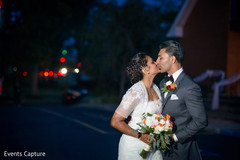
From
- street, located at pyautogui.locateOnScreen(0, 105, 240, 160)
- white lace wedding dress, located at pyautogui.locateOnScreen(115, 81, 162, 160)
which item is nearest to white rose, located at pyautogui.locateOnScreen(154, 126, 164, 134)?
white lace wedding dress, located at pyautogui.locateOnScreen(115, 81, 162, 160)

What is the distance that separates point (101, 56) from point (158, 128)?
79.2ft

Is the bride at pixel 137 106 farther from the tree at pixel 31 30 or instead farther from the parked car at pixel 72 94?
the tree at pixel 31 30

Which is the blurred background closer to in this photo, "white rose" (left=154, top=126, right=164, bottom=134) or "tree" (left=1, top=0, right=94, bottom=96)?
"tree" (left=1, top=0, right=94, bottom=96)

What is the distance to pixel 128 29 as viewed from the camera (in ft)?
77.6

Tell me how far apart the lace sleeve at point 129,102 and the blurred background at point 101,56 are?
3890mm

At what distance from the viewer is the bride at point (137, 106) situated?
3.26m

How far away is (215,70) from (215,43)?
190 cm

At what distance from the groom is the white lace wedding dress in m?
0.17

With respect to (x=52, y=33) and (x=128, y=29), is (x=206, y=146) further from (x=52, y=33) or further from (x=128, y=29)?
(x=52, y=33)

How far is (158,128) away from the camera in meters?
3.07

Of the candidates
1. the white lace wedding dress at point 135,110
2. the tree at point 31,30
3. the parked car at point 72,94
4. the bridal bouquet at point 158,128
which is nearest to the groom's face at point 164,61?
the white lace wedding dress at point 135,110

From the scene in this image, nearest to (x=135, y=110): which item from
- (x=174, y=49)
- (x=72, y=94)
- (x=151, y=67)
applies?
(x=151, y=67)

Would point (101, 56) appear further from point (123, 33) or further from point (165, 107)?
point (165, 107)

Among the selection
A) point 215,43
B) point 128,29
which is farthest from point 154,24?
point 215,43
